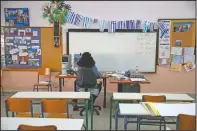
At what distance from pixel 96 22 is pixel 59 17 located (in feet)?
2.98

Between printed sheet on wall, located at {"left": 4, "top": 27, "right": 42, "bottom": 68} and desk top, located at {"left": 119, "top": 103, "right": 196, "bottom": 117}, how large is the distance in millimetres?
3871

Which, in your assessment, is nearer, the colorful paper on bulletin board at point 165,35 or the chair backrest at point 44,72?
the colorful paper on bulletin board at point 165,35

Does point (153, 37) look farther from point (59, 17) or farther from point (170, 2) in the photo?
point (59, 17)

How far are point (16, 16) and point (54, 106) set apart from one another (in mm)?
3868

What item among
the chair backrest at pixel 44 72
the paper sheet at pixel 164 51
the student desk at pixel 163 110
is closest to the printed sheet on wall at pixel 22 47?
the chair backrest at pixel 44 72

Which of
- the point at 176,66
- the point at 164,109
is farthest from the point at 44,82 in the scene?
the point at 164,109

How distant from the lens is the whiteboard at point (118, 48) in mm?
5918

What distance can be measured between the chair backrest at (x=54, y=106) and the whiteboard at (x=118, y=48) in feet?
10.9

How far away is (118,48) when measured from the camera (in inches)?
235

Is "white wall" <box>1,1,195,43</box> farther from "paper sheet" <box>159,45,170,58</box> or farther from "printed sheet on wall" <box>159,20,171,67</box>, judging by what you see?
"paper sheet" <box>159,45,170,58</box>

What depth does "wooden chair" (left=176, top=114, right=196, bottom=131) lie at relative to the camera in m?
2.13

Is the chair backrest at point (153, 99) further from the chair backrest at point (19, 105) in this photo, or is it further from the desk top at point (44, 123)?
the chair backrest at point (19, 105)

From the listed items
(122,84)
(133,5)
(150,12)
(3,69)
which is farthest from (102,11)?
(3,69)

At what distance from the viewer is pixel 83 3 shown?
587cm
